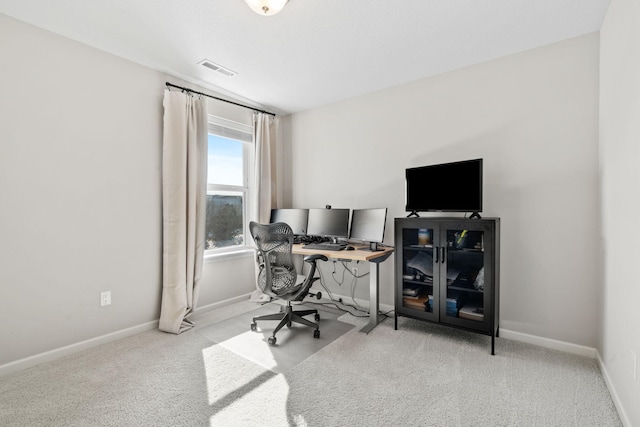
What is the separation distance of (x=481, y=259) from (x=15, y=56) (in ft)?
12.9

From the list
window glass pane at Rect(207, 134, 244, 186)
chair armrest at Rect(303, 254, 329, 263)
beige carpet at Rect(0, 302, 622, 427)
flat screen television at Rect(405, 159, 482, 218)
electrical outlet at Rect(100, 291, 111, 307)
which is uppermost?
window glass pane at Rect(207, 134, 244, 186)

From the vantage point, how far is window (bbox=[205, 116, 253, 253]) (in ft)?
11.7

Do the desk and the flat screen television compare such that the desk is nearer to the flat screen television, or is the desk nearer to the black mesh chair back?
the black mesh chair back

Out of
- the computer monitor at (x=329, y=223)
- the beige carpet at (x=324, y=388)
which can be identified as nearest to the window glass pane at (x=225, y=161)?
the computer monitor at (x=329, y=223)

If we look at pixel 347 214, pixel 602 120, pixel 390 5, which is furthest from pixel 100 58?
pixel 602 120

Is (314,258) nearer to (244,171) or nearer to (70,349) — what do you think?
(244,171)

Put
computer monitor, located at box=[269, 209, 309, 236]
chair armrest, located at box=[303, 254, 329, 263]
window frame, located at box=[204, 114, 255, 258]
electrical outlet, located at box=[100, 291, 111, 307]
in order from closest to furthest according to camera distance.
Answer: electrical outlet, located at box=[100, 291, 111, 307], chair armrest, located at box=[303, 254, 329, 263], window frame, located at box=[204, 114, 255, 258], computer monitor, located at box=[269, 209, 309, 236]

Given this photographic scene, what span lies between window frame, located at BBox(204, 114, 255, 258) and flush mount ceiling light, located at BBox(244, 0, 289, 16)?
5.91ft

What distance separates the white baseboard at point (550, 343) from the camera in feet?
7.52

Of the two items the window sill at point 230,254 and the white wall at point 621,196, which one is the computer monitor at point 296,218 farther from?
the white wall at point 621,196

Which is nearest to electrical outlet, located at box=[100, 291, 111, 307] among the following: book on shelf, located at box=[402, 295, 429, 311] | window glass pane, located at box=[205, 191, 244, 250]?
window glass pane, located at box=[205, 191, 244, 250]

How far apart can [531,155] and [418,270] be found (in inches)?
54.6

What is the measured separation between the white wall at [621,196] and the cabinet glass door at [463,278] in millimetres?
778

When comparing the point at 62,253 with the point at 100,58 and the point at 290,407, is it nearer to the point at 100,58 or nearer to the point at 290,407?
the point at 100,58
